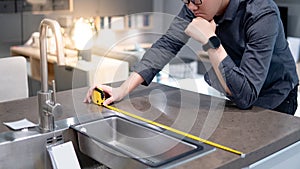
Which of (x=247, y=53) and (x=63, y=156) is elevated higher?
(x=247, y=53)

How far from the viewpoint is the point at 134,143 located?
3.96ft

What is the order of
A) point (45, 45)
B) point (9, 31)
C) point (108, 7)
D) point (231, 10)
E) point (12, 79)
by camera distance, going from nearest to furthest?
point (45, 45), point (231, 10), point (12, 79), point (9, 31), point (108, 7)

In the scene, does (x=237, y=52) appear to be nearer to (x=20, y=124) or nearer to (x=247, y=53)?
(x=247, y=53)

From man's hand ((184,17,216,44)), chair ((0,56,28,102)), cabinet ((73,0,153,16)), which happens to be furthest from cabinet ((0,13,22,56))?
man's hand ((184,17,216,44))

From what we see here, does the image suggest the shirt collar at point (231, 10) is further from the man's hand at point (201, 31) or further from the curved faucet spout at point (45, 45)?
the curved faucet spout at point (45, 45)

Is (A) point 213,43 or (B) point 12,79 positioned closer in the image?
(A) point 213,43

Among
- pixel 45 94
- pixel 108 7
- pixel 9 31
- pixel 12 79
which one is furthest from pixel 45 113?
pixel 108 7

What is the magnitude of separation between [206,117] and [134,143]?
24 centimetres

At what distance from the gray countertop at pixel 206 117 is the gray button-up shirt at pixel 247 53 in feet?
0.23

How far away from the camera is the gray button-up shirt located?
1248 millimetres

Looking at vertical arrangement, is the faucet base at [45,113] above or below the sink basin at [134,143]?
above

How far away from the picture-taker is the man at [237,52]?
4.08 ft

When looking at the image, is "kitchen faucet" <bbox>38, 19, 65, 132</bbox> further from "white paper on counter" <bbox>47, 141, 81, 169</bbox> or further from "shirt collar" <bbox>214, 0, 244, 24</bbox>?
"shirt collar" <bbox>214, 0, 244, 24</bbox>

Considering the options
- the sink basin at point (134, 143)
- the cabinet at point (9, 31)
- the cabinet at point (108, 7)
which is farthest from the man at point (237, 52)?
the cabinet at point (108, 7)
